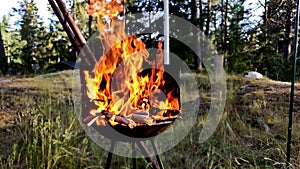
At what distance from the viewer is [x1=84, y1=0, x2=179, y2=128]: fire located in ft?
5.33

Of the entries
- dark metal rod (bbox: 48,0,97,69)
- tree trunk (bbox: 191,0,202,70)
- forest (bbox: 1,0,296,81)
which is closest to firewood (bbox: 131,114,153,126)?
dark metal rod (bbox: 48,0,97,69)

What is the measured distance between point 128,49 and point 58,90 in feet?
7.31

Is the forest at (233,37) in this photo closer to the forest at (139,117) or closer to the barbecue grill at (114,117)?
the forest at (139,117)

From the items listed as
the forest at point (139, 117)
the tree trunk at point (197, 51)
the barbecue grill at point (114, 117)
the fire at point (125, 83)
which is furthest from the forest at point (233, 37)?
the barbecue grill at point (114, 117)

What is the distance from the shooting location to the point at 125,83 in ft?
5.67

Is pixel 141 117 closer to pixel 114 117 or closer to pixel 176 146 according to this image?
pixel 114 117

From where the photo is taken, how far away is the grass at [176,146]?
2.06 metres

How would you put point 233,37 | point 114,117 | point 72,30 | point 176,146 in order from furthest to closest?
point 233,37
point 176,146
point 72,30
point 114,117

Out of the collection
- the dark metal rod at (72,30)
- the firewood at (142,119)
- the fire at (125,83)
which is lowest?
the firewood at (142,119)

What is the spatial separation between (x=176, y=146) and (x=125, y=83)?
3.06 ft

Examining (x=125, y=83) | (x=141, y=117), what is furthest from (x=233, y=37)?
(x=141, y=117)

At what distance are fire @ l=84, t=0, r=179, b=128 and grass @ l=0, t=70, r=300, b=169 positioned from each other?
51cm

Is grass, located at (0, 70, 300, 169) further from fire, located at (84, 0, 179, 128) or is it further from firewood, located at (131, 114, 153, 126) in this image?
firewood, located at (131, 114, 153, 126)

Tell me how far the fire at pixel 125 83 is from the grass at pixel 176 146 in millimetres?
515
